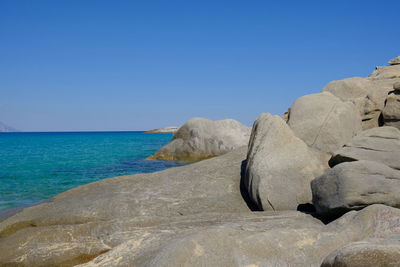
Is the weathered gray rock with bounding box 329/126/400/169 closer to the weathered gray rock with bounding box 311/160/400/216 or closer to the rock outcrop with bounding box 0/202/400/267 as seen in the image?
the weathered gray rock with bounding box 311/160/400/216

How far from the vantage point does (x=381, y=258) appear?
13.8 ft

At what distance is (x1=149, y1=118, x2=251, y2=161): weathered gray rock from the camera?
27.0 meters

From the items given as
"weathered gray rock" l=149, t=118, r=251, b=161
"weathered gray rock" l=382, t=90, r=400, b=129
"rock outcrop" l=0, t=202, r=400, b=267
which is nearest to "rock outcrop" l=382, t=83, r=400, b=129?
"weathered gray rock" l=382, t=90, r=400, b=129

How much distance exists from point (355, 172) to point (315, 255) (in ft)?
7.22

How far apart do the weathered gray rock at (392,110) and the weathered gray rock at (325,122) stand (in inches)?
35.5

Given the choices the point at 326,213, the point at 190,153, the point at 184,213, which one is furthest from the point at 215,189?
the point at 190,153

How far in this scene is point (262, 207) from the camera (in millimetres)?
8961

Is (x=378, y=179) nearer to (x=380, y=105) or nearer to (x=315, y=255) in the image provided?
(x=315, y=255)

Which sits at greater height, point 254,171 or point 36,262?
point 254,171

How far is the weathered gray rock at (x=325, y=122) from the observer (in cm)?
1028

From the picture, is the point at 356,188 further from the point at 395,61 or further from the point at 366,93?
the point at 395,61

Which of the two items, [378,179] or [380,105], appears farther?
[380,105]

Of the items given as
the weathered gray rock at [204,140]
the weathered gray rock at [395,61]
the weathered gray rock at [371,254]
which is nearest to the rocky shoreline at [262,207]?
the weathered gray rock at [371,254]

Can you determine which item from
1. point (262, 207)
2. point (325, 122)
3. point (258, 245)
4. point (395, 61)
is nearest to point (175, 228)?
point (258, 245)
